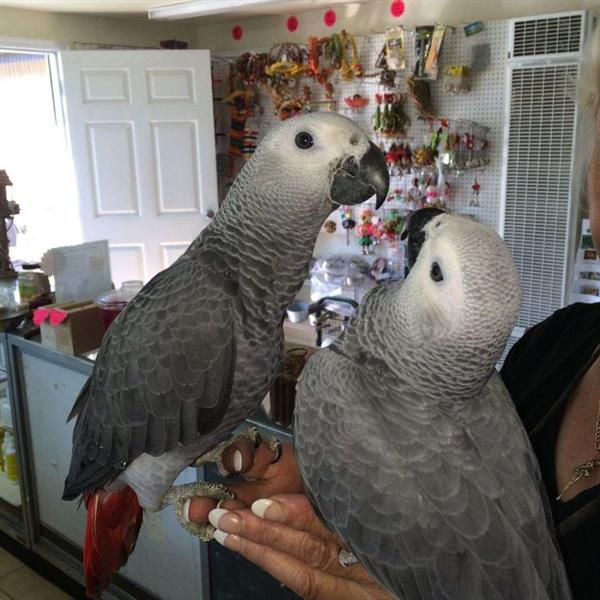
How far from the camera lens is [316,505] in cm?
79

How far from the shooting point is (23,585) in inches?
88.1

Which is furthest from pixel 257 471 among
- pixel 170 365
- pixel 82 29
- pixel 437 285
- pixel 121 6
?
pixel 82 29

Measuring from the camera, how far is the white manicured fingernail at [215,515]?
819mm

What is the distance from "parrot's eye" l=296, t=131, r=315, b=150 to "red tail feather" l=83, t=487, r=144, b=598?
0.63 meters

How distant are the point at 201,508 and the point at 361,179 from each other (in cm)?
54

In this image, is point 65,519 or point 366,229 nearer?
point 65,519

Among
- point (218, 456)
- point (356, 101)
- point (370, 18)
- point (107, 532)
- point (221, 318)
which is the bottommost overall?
point (107, 532)

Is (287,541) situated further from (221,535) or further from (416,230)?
(416,230)

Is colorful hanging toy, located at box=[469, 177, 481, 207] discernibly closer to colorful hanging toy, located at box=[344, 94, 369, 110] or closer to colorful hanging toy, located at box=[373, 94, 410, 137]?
colorful hanging toy, located at box=[373, 94, 410, 137]

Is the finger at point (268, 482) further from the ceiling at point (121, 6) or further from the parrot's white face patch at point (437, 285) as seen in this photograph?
the ceiling at point (121, 6)

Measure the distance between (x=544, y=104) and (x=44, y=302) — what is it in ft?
7.62

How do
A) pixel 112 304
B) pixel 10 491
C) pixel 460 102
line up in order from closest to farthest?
1. pixel 112 304
2. pixel 10 491
3. pixel 460 102

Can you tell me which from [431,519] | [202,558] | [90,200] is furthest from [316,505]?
[90,200]

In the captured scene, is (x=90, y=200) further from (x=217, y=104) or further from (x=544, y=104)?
(x=544, y=104)
